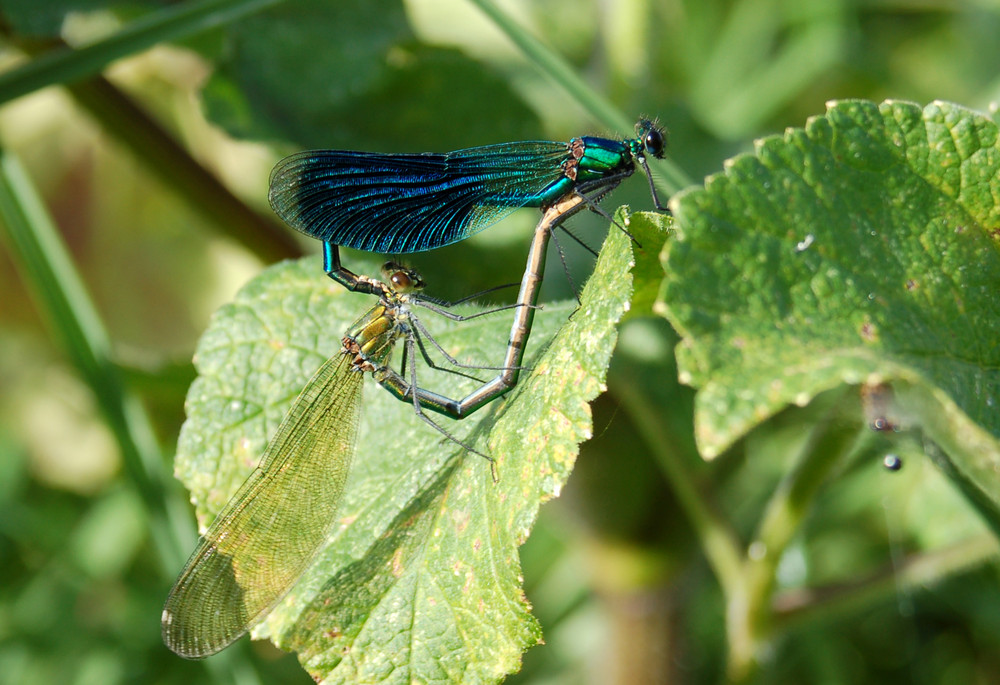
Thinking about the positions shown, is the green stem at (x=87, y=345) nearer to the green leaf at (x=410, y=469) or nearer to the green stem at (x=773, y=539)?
the green leaf at (x=410, y=469)

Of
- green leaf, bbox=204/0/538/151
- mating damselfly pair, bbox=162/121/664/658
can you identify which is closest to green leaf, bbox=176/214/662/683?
mating damselfly pair, bbox=162/121/664/658

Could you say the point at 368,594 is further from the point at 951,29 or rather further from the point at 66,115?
the point at 951,29

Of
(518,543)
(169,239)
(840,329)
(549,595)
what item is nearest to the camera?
(840,329)

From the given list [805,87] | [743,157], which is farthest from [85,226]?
[743,157]

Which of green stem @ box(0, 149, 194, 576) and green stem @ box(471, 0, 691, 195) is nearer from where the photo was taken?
green stem @ box(471, 0, 691, 195)

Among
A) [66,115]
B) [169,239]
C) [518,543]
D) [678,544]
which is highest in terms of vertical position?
[66,115]

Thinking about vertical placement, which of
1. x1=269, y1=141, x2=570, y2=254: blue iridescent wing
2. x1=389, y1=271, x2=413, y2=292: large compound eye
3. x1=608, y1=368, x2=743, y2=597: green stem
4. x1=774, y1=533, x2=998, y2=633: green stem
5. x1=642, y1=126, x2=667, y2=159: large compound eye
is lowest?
x1=774, y1=533, x2=998, y2=633: green stem

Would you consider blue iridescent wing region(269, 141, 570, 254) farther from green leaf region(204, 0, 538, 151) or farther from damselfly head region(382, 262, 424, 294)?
green leaf region(204, 0, 538, 151)

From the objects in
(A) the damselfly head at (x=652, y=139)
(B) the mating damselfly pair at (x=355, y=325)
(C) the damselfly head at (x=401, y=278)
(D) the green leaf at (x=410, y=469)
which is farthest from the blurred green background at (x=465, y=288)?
(D) the green leaf at (x=410, y=469)
